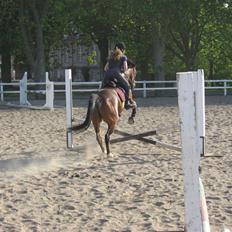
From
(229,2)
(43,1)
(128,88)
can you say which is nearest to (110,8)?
(43,1)

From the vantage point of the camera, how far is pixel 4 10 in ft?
117

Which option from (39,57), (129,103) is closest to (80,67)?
(39,57)

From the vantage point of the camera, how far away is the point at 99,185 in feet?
24.9

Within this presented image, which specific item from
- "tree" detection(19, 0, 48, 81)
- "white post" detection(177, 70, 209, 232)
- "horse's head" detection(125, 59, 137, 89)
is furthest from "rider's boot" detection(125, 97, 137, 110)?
"tree" detection(19, 0, 48, 81)

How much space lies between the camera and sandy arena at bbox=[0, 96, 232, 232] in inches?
228

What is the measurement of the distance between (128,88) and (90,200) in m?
4.69

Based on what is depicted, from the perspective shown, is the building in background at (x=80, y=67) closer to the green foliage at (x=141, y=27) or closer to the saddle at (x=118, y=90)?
the green foliage at (x=141, y=27)

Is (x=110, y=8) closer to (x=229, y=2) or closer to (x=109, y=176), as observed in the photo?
(x=229, y=2)

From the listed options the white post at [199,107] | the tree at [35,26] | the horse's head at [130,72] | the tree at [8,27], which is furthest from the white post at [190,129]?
the tree at [8,27]

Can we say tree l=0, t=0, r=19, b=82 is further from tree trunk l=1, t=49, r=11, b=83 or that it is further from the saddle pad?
the saddle pad

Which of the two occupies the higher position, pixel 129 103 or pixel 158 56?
pixel 158 56

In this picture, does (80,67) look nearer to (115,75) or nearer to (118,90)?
(115,75)

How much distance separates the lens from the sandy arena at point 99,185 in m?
5.78

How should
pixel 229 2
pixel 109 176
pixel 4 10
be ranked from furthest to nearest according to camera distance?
pixel 4 10 → pixel 229 2 → pixel 109 176
